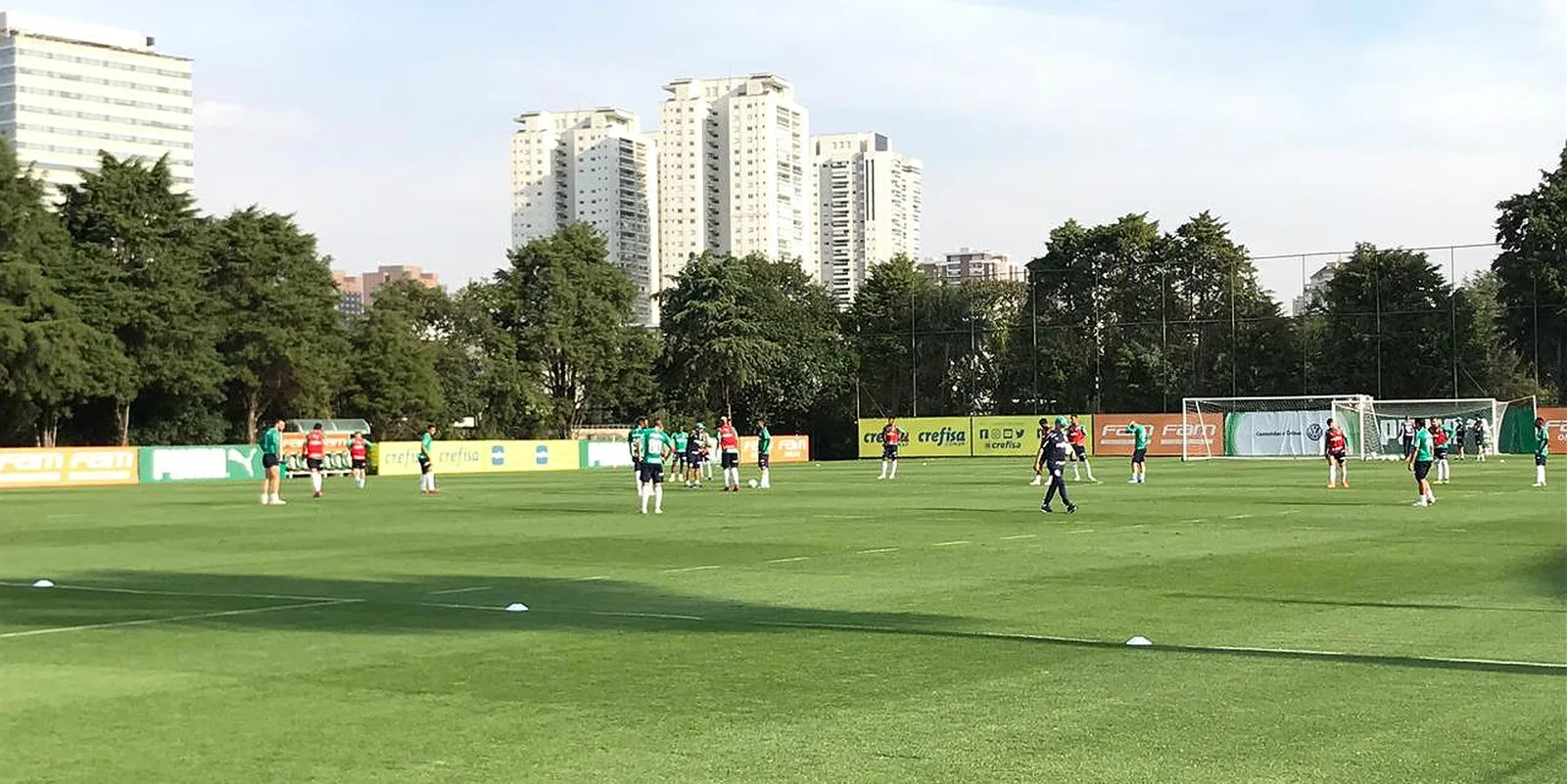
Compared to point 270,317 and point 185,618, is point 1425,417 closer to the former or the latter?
point 270,317

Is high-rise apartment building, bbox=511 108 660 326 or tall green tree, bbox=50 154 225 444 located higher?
high-rise apartment building, bbox=511 108 660 326

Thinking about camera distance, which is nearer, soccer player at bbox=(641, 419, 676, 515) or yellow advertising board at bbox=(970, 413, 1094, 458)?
soccer player at bbox=(641, 419, 676, 515)

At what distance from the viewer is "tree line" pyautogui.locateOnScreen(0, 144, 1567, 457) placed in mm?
76688

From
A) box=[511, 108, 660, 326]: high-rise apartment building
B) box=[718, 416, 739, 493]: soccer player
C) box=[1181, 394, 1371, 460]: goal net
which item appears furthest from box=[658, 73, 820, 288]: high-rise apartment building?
box=[718, 416, 739, 493]: soccer player

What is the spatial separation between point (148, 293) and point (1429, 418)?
57.3m

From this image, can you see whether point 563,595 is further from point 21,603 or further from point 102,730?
point 102,730

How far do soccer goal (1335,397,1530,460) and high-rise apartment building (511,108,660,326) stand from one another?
340 feet

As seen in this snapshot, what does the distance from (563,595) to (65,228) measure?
234ft

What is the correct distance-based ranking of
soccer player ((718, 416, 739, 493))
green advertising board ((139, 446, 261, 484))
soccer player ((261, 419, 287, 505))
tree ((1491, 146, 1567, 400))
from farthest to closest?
tree ((1491, 146, 1567, 400)) < green advertising board ((139, 446, 261, 484)) < soccer player ((718, 416, 739, 493)) < soccer player ((261, 419, 287, 505))

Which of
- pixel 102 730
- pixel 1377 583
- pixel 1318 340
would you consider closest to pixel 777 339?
pixel 1318 340

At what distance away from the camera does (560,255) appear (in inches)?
3974

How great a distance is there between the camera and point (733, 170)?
167m

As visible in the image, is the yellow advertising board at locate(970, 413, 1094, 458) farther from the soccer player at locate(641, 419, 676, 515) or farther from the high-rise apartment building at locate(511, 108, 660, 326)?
the high-rise apartment building at locate(511, 108, 660, 326)

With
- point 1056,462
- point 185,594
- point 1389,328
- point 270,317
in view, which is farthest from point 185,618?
point 1389,328
